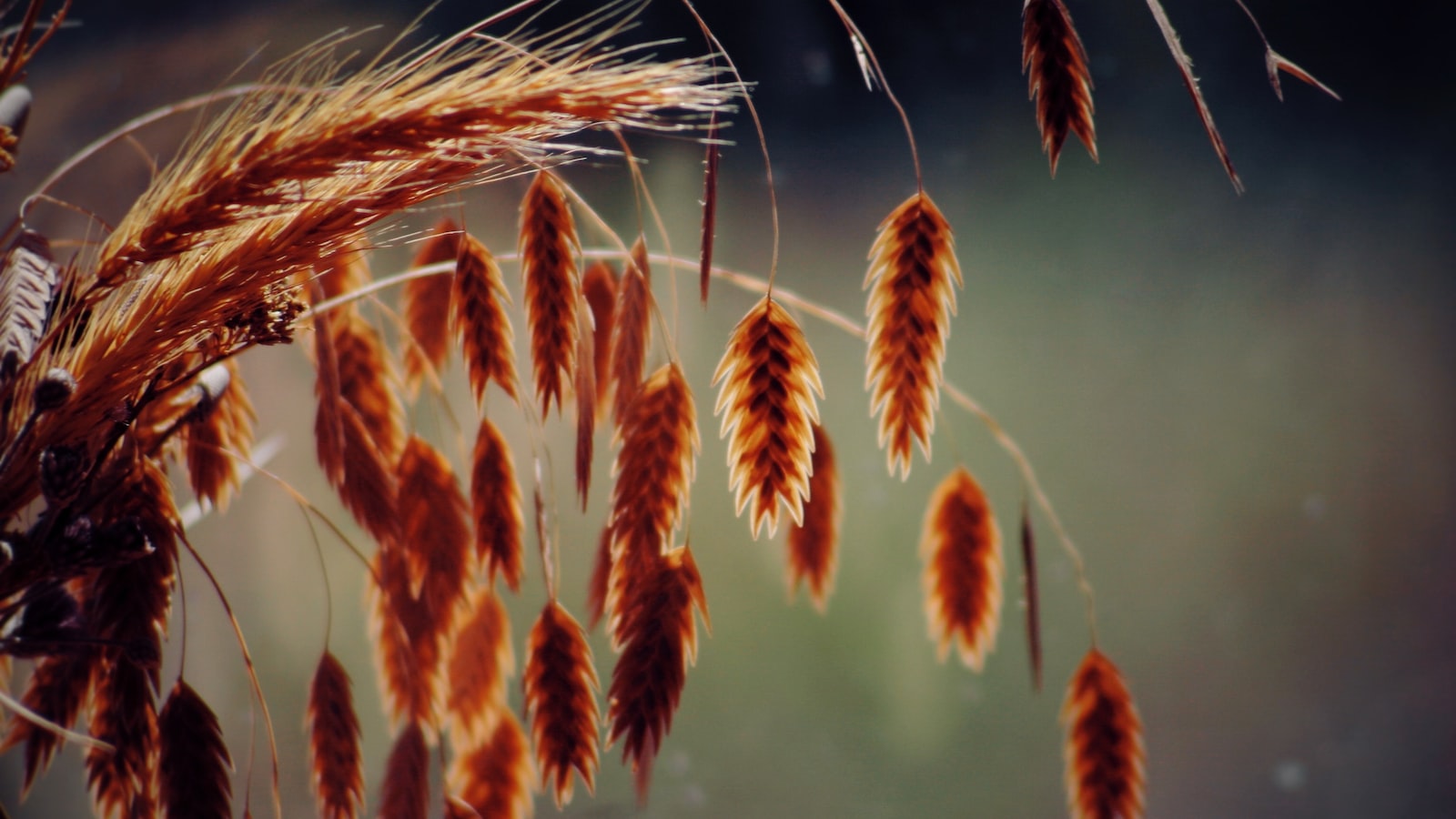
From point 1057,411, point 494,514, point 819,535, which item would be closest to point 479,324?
point 494,514

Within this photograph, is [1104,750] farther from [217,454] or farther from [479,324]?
[217,454]

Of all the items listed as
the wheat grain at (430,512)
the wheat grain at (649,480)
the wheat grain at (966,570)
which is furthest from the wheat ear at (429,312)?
the wheat grain at (966,570)

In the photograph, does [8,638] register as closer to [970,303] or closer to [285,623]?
[285,623]

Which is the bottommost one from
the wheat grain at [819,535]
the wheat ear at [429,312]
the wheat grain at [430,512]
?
the wheat grain at [819,535]

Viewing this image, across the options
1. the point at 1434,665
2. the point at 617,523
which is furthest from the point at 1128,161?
the point at 617,523

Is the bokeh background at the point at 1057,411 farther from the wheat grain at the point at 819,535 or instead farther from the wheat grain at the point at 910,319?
the wheat grain at the point at 910,319

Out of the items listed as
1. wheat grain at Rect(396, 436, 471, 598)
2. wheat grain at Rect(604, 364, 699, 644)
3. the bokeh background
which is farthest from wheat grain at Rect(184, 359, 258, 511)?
the bokeh background

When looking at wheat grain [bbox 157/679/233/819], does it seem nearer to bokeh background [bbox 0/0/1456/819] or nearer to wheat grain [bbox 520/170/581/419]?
wheat grain [bbox 520/170/581/419]
